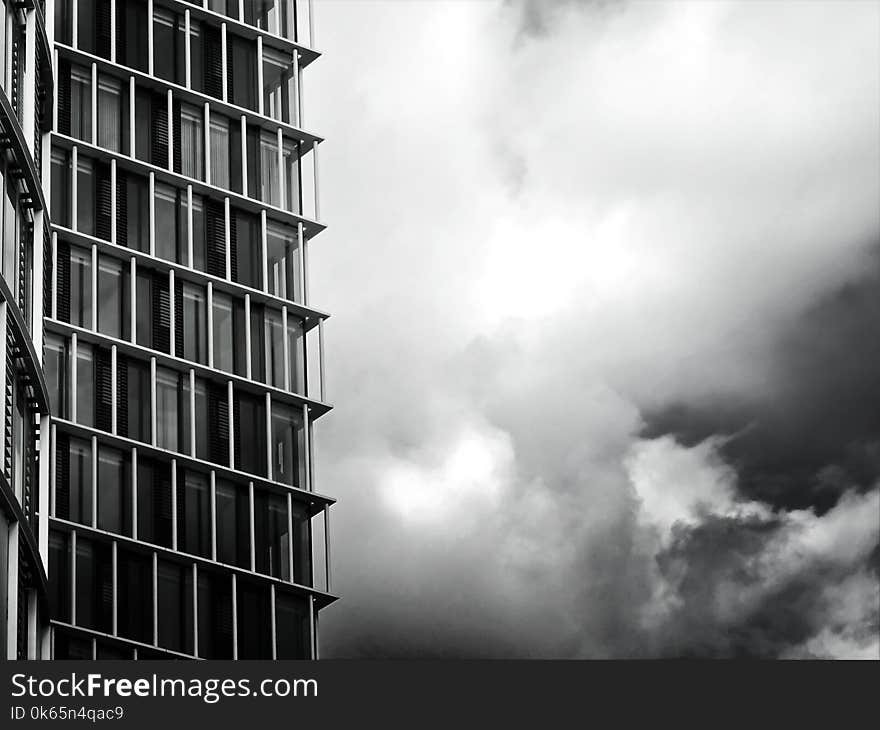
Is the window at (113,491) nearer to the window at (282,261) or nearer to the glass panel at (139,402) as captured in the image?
the glass panel at (139,402)

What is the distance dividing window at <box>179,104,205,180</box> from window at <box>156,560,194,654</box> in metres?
13.4

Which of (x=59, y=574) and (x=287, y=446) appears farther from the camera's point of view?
→ (x=287, y=446)

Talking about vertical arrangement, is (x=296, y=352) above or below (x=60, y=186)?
below

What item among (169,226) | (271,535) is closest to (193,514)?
(271,535)

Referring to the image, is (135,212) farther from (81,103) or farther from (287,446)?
(287,446)

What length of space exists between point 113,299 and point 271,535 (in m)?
9.02

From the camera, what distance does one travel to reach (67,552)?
68.1 meters

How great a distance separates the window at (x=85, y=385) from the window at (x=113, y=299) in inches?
42.8

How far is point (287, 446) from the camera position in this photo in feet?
248

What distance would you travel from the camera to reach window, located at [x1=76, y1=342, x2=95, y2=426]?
6994 cm

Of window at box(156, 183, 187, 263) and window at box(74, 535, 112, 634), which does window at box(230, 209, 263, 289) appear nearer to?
window at box(156, 183, 187, 263)

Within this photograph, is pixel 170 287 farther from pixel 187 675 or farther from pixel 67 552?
pixel 187 675

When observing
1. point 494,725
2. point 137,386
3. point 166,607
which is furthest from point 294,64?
point 494,725

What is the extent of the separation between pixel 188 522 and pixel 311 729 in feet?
131
